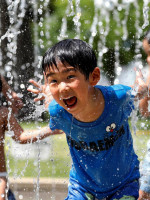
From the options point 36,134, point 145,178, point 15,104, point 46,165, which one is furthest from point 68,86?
point 46,165

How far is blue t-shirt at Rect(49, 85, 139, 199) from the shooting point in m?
2.71

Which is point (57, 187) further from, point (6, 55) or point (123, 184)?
point (6, 55)

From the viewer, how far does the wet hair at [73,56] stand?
101 inches

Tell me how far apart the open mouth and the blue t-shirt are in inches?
7.7

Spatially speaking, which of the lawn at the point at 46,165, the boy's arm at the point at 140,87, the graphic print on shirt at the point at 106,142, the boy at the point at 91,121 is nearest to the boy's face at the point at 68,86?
the boy at the point at 91,121

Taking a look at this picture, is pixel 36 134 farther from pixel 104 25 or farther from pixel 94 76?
pixel 104 25

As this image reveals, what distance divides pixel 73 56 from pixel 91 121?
17.5 inches

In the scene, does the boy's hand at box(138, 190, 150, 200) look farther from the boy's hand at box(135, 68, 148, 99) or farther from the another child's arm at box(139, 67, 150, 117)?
the boy's hand at box(135, 68, 148, 99)

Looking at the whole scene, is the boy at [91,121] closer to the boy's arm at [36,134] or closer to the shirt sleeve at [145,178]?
the boy's arm at [36,134]

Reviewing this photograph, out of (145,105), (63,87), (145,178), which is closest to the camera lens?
(63,87)

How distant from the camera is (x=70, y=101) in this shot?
2.56m

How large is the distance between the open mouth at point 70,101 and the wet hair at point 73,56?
18 cm

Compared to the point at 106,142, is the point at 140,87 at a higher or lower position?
higher

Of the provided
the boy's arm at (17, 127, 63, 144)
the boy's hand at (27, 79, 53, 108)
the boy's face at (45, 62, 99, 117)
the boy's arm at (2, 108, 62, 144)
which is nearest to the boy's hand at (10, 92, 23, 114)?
the boy's arm at (2, 108, 62, 144)
